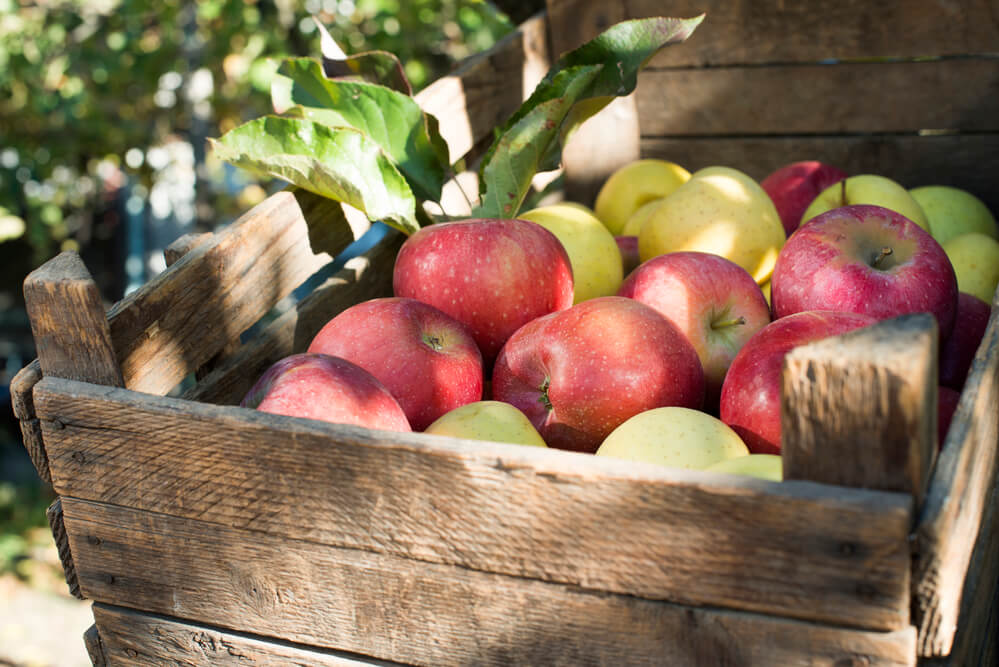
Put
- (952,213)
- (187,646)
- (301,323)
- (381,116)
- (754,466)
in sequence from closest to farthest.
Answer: (754,466) → (187,646) → (301,323) → (381,116) → (952,213)

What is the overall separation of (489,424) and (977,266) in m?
0.92

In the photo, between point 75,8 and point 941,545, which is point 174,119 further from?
point 941,545

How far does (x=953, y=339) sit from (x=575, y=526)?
2.60 ft

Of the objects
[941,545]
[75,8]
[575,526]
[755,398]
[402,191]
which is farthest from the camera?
[75,8]

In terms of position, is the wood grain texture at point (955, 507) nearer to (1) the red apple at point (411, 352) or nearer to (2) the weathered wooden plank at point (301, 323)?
(1) the red apple at point (411, 352)

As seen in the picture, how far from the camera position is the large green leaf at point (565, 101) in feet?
4.91

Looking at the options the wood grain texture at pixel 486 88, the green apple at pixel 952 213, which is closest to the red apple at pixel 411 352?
the wood grain texture at pixel 486 88

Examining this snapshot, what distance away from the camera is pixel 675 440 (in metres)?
1.07

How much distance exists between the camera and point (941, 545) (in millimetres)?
725

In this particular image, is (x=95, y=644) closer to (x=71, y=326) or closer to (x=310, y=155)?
(x=71, y=326)

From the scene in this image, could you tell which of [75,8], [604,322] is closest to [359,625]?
[604,322]

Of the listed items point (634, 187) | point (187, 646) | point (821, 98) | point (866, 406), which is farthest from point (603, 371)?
point (821, 98)

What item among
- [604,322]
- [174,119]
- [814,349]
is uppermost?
[814,349]

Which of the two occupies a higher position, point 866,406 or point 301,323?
point 866,406
